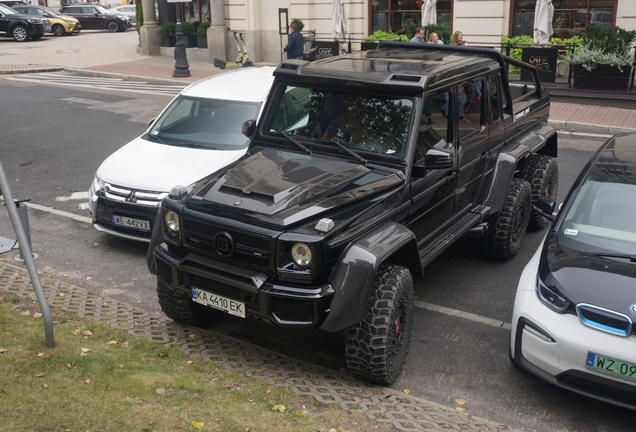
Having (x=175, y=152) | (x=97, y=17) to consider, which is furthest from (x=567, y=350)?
(x=97, y=17)

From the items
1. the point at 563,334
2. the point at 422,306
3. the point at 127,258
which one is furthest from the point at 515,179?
the point at 127,258

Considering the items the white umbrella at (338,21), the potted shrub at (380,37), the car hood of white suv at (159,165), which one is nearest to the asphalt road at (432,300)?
the car hood of white suv at (159,165)

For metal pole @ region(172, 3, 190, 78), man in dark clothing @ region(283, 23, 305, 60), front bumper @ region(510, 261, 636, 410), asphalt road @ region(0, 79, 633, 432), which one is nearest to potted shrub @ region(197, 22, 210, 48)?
metal pole @ region(172, 3, 190, 78)

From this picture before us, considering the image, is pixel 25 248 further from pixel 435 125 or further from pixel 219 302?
pixel 435 125

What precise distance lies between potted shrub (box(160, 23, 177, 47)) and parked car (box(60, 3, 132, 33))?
1594 cm

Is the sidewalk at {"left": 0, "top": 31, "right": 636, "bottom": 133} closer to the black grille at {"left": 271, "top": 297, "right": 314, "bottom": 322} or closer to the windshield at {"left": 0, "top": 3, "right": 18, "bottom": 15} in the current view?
the windshield at {"left": 0, "top": 3, "right": 18, "bottom": 15}

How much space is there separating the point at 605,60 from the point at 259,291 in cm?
1476

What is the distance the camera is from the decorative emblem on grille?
4898mm

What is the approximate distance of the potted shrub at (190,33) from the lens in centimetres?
2645

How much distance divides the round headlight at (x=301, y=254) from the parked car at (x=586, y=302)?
5.13 ft

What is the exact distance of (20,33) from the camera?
113ft

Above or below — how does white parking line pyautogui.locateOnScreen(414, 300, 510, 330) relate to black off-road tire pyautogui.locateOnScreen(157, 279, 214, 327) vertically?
below

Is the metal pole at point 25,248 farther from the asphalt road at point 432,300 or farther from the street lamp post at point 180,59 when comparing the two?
the street lamp post at point 180,59

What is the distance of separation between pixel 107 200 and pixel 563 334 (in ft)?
16.2
